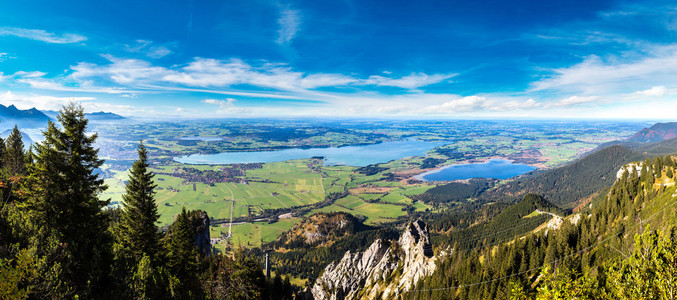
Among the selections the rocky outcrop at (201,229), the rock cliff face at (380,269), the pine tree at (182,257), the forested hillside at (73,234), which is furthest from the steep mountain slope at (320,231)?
the forested hillside at (73,234)

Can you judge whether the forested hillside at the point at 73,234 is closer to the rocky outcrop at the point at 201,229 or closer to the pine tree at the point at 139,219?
the pine tree at the point at 139,219

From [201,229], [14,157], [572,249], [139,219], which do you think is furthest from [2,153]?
[572,249]

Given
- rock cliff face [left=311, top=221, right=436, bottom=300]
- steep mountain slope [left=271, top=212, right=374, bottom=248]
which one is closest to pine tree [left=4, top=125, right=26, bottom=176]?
rock cliff face [left=311, top=221, right=436, bottom=300]

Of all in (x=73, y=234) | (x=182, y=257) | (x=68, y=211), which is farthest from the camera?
(x=182, y=257)

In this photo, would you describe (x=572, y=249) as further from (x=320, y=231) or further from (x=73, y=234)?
(x=320, y=231)

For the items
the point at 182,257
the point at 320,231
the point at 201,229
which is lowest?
the point at 320,231

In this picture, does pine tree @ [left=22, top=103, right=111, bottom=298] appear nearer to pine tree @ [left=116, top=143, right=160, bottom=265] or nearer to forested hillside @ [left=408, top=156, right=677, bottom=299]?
pine tree @ [left=116, top=143, right=160, bottom=265]

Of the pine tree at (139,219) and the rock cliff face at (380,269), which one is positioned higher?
the pine tree at (139,219)
